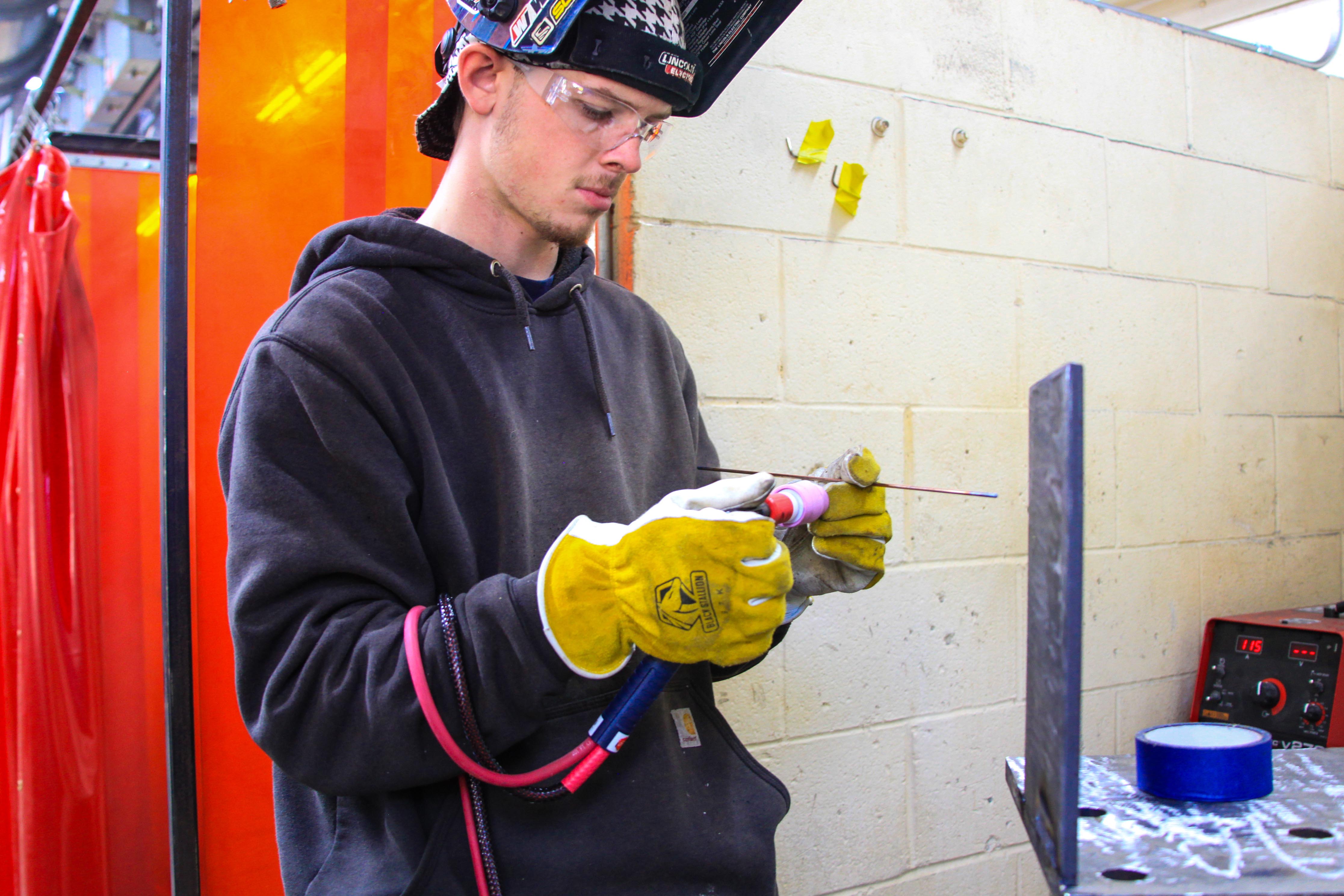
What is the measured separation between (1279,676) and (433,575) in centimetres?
Result: 177

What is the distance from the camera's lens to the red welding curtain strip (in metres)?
1.39

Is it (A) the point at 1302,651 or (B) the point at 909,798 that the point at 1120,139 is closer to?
(A) the point at 1302,651

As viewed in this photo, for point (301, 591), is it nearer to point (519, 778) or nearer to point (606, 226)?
point (519, 778)

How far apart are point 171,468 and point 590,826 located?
0.68m

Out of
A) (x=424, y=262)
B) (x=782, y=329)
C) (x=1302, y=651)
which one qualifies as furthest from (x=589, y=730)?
(x=1302, y=651)

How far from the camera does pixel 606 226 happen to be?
1.48m

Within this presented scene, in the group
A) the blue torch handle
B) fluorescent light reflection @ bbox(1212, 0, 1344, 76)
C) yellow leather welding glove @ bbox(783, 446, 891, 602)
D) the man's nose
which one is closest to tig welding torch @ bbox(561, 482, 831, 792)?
the blue torch handle

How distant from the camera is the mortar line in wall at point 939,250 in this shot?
1515 mm

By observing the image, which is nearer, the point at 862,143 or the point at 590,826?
the point at 590,826

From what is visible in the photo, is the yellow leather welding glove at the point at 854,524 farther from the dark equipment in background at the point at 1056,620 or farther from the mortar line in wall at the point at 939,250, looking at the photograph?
the mortar line in wall at the point at 939,250

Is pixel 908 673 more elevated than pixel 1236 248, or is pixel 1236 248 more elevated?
pixel 1236 248

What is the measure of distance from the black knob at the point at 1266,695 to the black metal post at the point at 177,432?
6.34 feet

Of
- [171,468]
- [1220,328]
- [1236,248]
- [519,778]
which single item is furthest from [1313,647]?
[171,468]

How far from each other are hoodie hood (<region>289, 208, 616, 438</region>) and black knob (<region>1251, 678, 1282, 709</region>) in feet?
5.12
